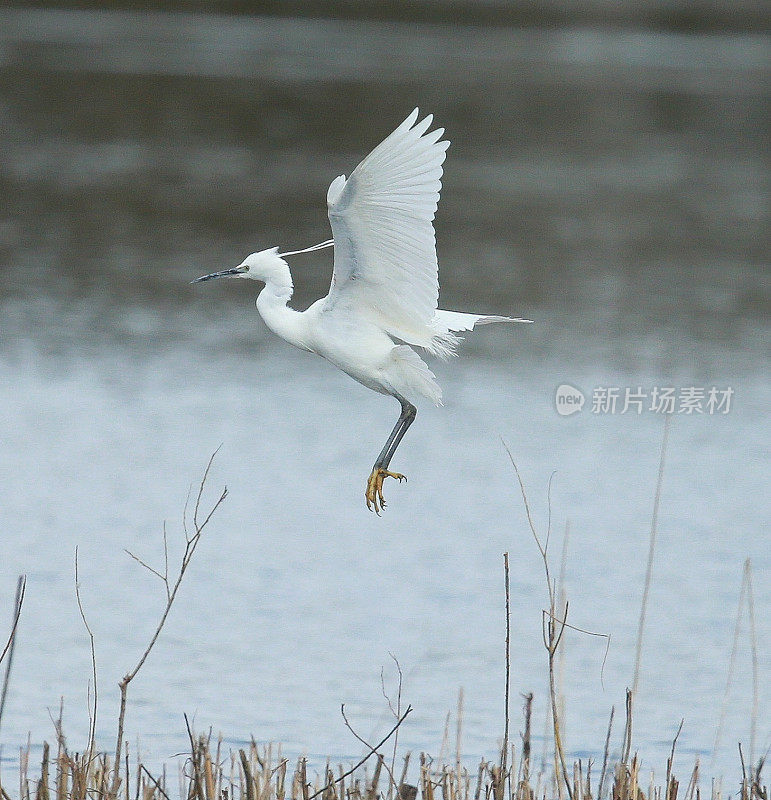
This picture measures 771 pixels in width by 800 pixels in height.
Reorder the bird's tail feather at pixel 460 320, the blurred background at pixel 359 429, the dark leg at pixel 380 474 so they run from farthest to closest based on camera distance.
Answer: the blurred background at pixel 359 429
the bird's tail feather at pixel 460 320
the dark leg at pixel 380 474

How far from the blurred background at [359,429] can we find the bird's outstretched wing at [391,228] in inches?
116

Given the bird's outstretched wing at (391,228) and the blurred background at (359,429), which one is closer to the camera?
the bird's outstretched wing at (391,228)

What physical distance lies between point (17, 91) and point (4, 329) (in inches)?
559

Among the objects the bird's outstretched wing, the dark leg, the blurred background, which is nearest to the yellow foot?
the dark leg

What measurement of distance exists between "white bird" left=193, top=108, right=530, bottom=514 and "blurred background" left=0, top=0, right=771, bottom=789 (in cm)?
290

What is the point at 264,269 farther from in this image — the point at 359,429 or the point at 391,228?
the point at 359,429

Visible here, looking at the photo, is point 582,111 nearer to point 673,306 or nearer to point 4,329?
point 673,306

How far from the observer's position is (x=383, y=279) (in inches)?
154

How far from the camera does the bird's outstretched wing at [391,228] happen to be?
387 centimetres

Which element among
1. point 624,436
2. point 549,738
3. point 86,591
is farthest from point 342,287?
point 624,436

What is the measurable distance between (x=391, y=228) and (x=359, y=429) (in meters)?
7.66

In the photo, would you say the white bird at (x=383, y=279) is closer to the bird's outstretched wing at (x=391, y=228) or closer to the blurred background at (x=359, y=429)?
the bird's outstretched wing at (x=391, y=228)

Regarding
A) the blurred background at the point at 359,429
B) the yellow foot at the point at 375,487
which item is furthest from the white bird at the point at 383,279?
the blurred background at the point at 359,429

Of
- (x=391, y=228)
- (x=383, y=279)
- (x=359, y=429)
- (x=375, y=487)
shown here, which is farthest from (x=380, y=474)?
(x=359, y=429)
